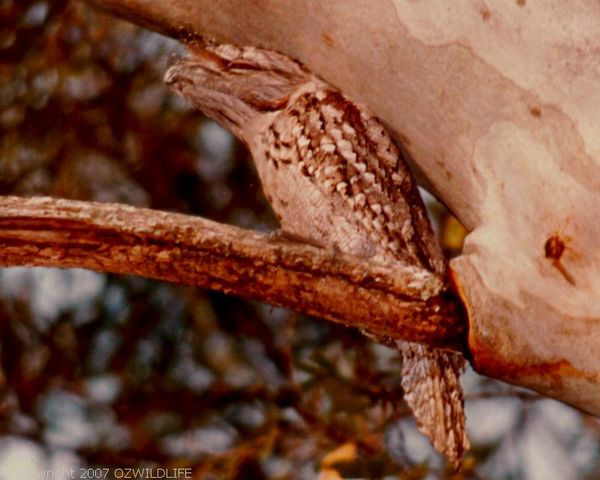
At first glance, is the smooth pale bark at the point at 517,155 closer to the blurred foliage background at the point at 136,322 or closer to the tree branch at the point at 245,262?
the tree branch at the point at 245,262

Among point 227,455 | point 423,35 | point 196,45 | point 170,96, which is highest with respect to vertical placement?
point 170,96

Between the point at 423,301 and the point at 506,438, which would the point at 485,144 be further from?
the point at 506,438

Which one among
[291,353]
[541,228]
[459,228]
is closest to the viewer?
[541,228]

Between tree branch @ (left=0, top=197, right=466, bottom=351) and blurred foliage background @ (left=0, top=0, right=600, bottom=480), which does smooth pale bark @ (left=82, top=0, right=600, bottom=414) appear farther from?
blurred foliage background @ (left=0, top=0, right=600, bottom=480)

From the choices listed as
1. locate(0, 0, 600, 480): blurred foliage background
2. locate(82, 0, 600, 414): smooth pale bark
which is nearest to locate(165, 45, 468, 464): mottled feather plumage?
locate(82, 0, 600, 414): smooth pale bark

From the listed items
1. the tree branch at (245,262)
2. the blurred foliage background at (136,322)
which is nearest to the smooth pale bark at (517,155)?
the tree branch at (245,262)

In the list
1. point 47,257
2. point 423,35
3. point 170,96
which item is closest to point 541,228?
point 423,35
